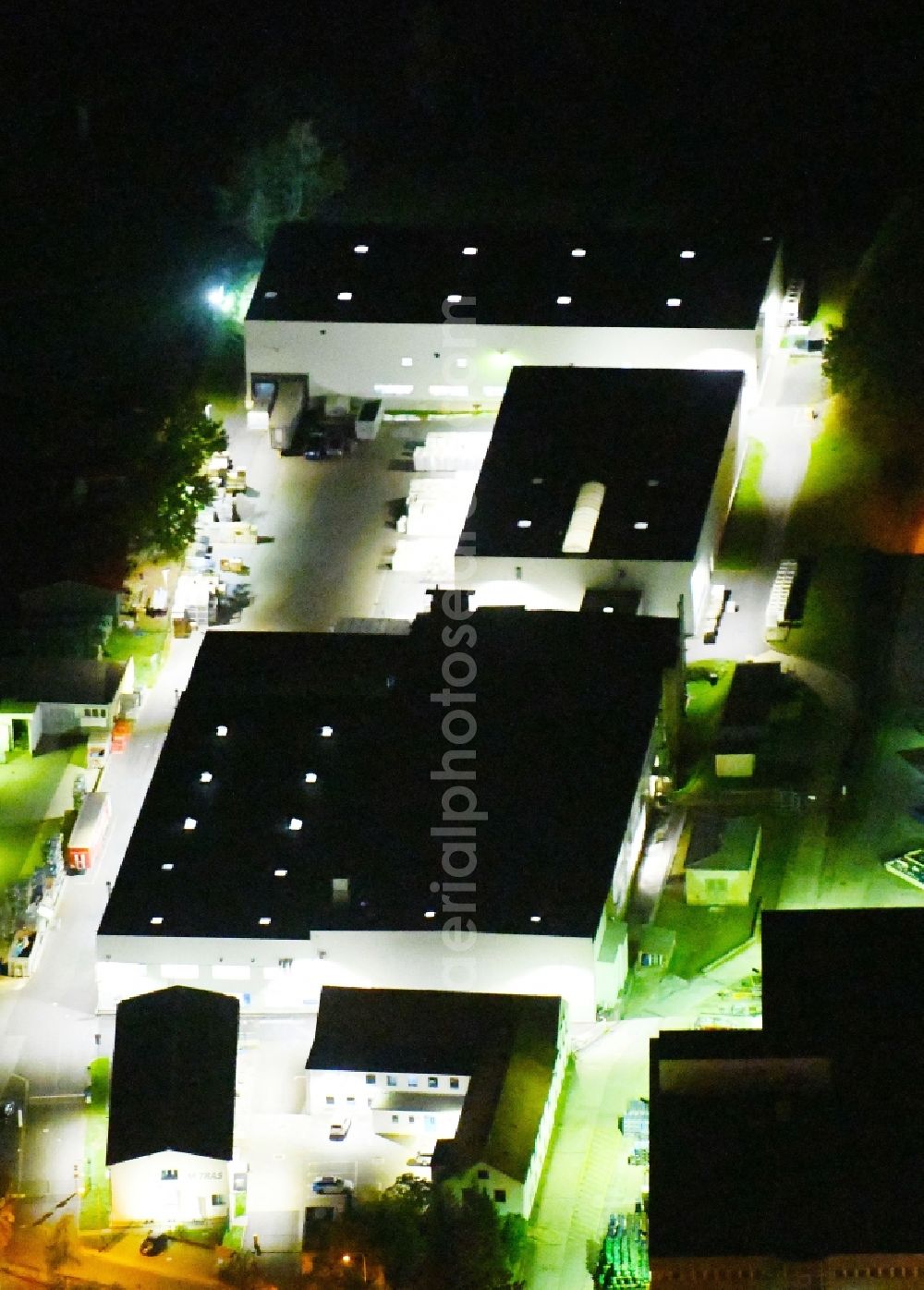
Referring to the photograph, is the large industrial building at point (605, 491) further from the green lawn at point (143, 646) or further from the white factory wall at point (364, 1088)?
the white factory wall at point (364, 1088)

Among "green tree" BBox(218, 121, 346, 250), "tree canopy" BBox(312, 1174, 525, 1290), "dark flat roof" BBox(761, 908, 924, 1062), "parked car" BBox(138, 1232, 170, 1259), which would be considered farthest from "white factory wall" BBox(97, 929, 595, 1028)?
"green tree" BBox(218, 121, 346, 250)

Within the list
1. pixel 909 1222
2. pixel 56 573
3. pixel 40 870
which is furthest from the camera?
pixel 56 573

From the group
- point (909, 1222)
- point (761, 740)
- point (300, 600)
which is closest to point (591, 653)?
point (761, 740)

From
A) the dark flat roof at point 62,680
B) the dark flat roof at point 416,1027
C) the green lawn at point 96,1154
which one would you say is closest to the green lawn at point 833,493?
the dark flat roof at point 62,680

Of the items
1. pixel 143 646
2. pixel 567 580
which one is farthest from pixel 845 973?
pixel 143 646

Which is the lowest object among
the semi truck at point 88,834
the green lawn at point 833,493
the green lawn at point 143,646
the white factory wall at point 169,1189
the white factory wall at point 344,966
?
the white factory wall at point 169,1189

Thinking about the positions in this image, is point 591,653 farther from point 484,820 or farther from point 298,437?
point 298,437
